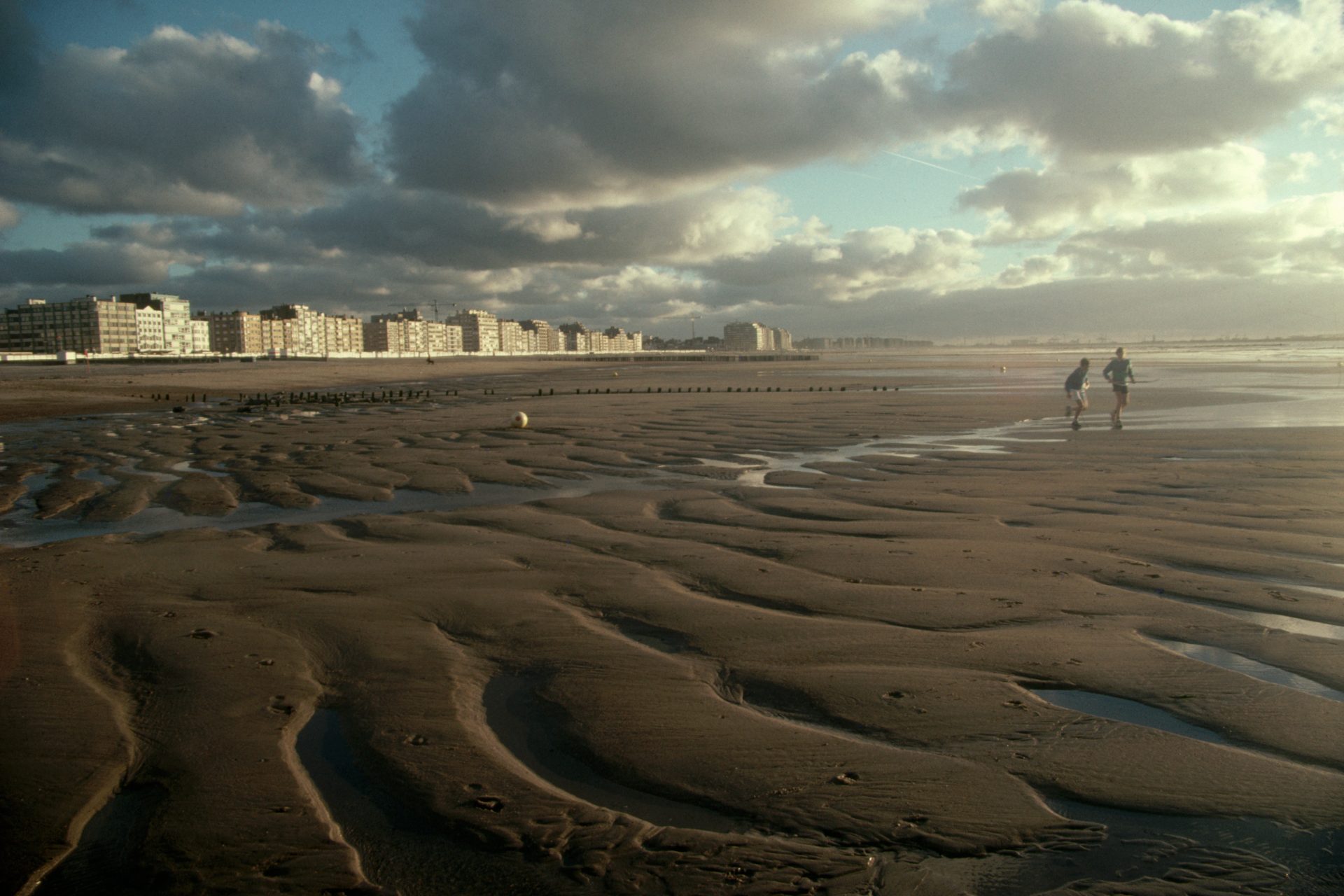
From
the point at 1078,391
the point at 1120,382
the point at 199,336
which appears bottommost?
the point at 1078,391

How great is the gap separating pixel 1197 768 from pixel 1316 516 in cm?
654

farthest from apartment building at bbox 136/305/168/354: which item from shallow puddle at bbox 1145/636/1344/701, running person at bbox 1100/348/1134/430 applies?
shallow puddle at bbox 1145/636/1344/701

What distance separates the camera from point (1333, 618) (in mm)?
5461

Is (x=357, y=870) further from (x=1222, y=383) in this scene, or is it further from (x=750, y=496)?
(x=1222, y=383)

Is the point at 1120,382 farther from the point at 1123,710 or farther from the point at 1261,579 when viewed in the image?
the point at 1123,710

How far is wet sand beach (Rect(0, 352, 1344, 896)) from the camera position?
3.06m

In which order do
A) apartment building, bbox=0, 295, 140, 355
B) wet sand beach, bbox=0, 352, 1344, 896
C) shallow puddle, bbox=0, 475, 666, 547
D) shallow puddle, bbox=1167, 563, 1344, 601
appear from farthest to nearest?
apartment building, bbox=0, 295, 140, 355 → shallow puddle, bbox=0, 475, 666, 547 → shallow puddle, bbox=1167, 563, 1344, 601 → wet sand beach, bbox=0, 352, 1344, 896

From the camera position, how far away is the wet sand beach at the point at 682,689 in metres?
3.06

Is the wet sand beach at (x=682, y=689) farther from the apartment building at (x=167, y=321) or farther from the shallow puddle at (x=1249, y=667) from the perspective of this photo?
the apartment building at (x=167, y=321)

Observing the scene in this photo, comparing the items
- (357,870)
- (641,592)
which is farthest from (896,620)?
(357,870)

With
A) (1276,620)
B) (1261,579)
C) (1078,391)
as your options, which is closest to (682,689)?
(1276,620)

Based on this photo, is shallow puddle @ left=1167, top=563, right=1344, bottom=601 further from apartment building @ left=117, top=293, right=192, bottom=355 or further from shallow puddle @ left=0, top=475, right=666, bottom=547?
apartment building @ left=117, top=293, right=192, bottom=355

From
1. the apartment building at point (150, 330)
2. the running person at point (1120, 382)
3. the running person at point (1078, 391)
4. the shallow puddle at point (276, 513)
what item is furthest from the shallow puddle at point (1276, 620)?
the apartment building at point (150, 330)

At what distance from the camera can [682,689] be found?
14.8ft
